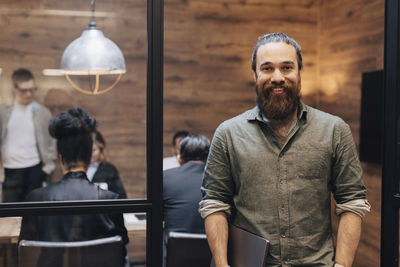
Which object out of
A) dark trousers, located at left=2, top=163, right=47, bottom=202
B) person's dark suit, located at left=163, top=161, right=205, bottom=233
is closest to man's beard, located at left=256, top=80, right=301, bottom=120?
dark trousers, located at left=2, top=163, right=47, bottom=202

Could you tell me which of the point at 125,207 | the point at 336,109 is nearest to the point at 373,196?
the point at 336,109

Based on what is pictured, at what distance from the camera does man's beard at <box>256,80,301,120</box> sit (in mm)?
1573

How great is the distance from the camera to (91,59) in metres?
2.72

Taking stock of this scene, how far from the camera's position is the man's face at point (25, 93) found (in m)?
2.79

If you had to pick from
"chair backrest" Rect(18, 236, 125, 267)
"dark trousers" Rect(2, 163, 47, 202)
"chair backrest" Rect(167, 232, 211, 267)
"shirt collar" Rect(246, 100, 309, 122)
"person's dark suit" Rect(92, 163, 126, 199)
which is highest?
"shirt collar" Rect(246, 100, 309, 122)

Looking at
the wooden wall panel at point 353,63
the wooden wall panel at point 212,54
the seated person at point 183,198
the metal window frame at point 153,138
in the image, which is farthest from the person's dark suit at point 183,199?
the wooden wall panel at point 212,54

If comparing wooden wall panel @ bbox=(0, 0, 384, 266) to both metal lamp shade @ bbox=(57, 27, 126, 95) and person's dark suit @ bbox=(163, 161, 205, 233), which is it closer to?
metal lamp shade @ bbox=(57, 27, 126, 95)

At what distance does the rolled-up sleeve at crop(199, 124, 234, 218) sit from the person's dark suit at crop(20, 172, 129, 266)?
0.42 meters

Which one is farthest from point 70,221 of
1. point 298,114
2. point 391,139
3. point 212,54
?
point 212,54

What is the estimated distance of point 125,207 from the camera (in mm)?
1693

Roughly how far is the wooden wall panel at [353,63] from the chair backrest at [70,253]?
265 cm

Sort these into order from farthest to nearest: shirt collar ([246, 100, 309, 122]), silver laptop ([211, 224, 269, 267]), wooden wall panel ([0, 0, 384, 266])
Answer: wooden wall panel ([0, 0, 384, 266]) < shirt collar ([246, 100, 309, 122]) < silver laptop ([211, 224, 269, 267])

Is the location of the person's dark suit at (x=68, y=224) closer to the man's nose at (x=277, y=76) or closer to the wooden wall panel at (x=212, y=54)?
the man's nose at (x=277, y=76)

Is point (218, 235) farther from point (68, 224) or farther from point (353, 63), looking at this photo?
point (353, 63)
